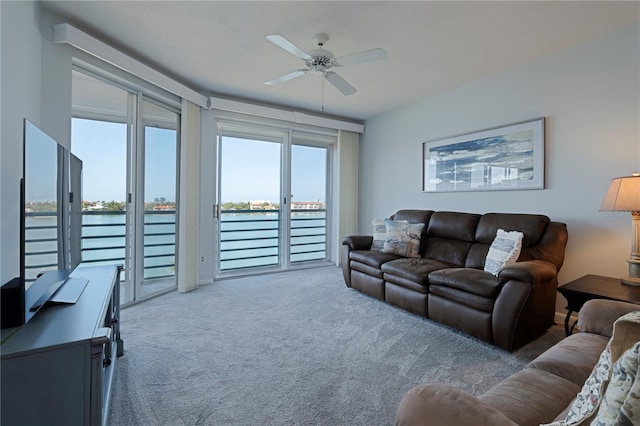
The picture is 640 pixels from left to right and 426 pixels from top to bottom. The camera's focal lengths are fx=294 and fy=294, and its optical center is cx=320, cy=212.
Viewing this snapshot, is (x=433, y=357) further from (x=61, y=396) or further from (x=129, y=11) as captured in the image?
(x=129, y=11)

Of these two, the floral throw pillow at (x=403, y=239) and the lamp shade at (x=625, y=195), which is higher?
the lamp shade at (x=625, y=195)

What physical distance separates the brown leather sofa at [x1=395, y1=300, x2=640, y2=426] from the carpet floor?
26.3 inches

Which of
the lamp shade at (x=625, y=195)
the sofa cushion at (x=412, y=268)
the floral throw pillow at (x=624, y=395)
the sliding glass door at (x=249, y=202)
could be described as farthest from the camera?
the sliding glass door at (x=249, y=202)

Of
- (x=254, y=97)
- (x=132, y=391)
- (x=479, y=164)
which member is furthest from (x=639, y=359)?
(x=254, y=97)

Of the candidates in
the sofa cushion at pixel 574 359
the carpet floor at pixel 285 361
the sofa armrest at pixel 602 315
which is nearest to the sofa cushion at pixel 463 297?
the carpet floor at pixel 285 361

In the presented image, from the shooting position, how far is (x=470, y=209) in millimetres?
3670

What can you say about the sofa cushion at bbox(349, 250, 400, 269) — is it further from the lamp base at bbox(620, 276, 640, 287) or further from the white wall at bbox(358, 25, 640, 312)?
the lamp base at bbox(620, 276, 640, 287)

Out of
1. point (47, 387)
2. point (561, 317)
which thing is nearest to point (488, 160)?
point (561, 317)

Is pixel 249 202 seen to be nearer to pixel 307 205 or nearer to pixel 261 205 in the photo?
pixel 261 205

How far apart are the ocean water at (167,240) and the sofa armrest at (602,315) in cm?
269

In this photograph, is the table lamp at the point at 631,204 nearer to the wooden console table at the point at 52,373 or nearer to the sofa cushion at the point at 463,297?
the sofa cushion at the point at 463,297

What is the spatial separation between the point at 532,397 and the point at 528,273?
54.1 inches

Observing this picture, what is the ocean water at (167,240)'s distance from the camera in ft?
4.78

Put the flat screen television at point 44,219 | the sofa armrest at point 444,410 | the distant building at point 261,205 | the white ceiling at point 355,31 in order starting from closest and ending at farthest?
the sofa armrest at point 444,410 < the flat screen television at point 44,219 < the white ceiling at point 355,31 < the distant building at point 261,205
